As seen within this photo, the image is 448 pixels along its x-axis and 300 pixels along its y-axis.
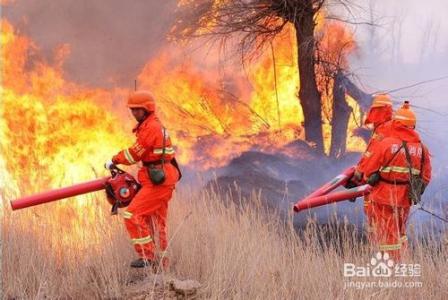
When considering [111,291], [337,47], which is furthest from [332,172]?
[111,291]

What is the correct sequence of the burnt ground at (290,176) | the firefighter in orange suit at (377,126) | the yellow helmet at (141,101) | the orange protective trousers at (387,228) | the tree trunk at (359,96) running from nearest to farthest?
the yellow helmet at (141,101), the orange protective trousers at (387,228), the firefighter in orange suit at (377,126), the burnt ground at (290,176), the tree trunk at (359,96)

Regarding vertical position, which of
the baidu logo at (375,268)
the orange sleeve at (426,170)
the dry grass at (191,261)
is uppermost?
the orange sleeve at (426,170)

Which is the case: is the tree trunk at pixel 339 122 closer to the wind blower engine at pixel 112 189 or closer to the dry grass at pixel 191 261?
the dry grass at pixel 191 261

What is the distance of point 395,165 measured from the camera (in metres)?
5.50

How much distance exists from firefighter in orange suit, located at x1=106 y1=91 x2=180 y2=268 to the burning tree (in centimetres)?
411

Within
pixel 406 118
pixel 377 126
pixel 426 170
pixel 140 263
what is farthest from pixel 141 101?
pixel 426 170

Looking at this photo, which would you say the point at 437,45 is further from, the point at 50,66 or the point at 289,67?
the point at 50,66

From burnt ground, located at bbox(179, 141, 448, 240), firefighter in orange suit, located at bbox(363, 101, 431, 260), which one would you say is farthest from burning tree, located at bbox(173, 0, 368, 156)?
firefighter in orange suit, located at bbox(363, 101, 431, 260)

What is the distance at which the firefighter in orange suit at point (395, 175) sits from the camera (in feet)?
18.0

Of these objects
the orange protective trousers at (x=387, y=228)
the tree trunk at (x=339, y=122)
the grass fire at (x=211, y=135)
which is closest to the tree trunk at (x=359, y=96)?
the grass fire at (x=211, y=135)

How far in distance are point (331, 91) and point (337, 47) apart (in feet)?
2.44

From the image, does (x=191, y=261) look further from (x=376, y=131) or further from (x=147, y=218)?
(x=376, y=131)

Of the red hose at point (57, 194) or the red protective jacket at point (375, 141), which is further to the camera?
the red protective jacket at point (375, 141)

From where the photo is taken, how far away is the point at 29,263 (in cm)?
506
